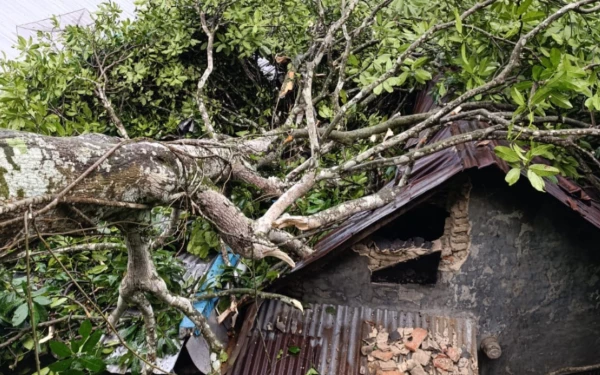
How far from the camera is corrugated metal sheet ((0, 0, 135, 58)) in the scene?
8.93m

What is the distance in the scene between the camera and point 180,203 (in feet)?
7.68

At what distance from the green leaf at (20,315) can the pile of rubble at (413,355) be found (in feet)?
8.19

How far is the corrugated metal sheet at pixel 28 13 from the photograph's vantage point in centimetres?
893

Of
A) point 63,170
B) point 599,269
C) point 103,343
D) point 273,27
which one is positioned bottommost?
point 103,343

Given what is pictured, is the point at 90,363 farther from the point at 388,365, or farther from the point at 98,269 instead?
the point at 388,365

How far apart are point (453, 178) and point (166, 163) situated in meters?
2.29

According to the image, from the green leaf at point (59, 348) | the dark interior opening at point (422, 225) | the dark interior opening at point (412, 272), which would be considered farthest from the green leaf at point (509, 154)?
the green leaf at point (59, 348)

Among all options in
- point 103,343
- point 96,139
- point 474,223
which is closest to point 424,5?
point 474,223

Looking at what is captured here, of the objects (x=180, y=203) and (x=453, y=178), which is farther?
(x=453, y=178)

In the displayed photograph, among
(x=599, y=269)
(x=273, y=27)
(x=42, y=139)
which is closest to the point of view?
(x=42, y=139)

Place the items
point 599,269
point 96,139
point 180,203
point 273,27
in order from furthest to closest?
1. point 273,27
2. point 599,269
3. point 180,203
4. point 96,139

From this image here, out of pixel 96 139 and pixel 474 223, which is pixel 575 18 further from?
pixel 96 139

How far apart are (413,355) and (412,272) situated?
2.39ft

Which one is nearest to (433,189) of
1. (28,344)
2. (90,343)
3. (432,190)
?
(432,190)
